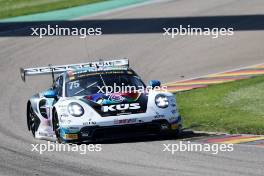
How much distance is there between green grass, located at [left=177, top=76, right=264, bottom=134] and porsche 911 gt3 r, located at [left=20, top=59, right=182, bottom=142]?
1.28 metres

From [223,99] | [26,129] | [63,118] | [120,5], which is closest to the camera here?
[63,118]

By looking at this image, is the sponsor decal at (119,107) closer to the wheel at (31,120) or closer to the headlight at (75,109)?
the headlight at (75,109)

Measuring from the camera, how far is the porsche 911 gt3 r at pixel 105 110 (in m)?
14.1

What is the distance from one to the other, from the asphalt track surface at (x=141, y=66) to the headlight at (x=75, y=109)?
65 centimetres

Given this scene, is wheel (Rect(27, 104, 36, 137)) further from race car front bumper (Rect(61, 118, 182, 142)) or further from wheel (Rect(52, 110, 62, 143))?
race car front bumper (Rect(61, 118, 182, 142))

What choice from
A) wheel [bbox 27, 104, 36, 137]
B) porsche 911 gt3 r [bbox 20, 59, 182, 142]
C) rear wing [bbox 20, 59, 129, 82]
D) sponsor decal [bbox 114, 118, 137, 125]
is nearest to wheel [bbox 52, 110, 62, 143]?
porsche 911 gt3 r [bbox 20, 59, 182, 142]

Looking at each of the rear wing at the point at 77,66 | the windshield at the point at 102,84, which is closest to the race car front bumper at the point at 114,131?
the windshield at the point at 102,84

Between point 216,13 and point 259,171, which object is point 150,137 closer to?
point 259,171

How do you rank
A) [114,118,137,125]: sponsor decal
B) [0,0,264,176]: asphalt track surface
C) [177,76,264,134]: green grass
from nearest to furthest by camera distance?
[0,0,264,176]: asphalt track surface → [114,118,137,125]: sponsor decal → [177,76,264,134]: green grass

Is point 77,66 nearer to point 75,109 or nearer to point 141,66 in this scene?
point 75,109

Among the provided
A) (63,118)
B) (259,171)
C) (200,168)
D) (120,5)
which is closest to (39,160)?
(63,118)

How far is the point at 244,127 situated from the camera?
15.0 m

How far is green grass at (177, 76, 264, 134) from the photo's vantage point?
15.5 metres

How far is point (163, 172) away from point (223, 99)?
721 cm
